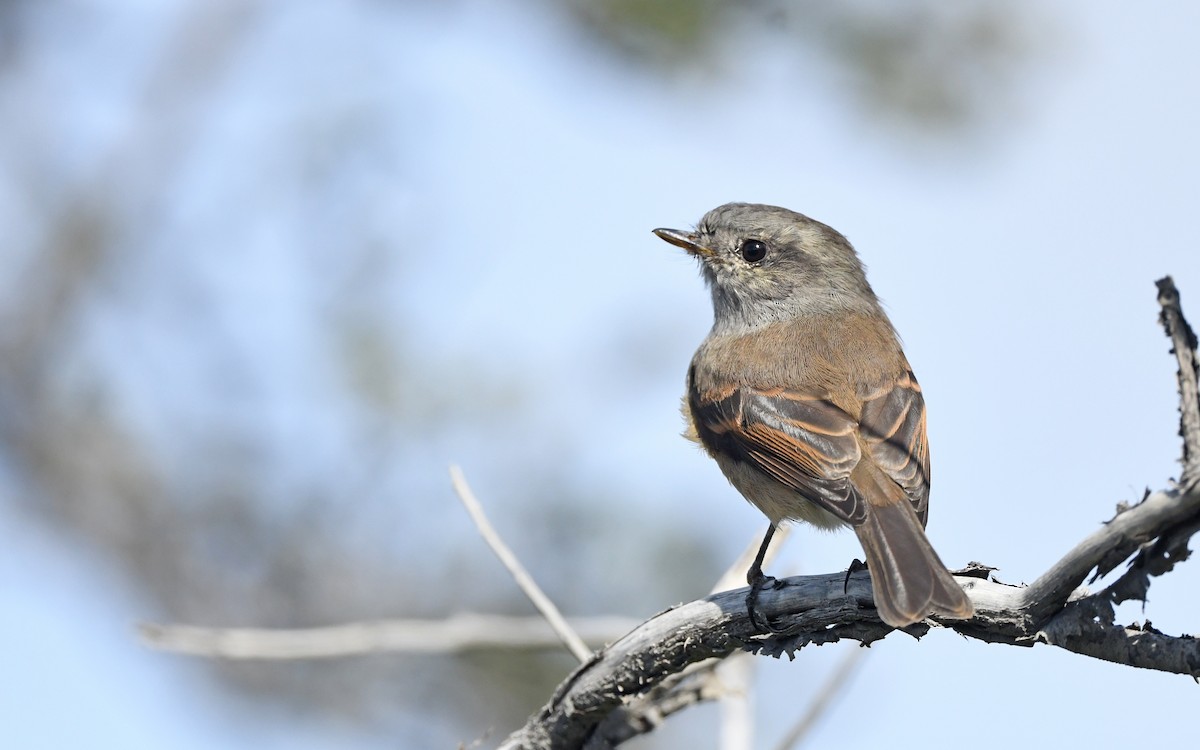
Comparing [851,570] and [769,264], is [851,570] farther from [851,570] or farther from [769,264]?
[769,264]

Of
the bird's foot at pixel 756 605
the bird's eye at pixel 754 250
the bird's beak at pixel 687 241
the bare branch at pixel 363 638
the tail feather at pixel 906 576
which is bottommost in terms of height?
the bare branch at pixel 363 638

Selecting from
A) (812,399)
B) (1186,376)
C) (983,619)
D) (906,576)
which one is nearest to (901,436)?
(812,399)

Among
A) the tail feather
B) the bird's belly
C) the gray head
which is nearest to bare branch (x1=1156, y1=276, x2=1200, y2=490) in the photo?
the tail feather

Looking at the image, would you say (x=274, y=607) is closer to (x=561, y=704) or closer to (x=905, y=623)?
(x=561, y=704)

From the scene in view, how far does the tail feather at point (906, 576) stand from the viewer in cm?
326

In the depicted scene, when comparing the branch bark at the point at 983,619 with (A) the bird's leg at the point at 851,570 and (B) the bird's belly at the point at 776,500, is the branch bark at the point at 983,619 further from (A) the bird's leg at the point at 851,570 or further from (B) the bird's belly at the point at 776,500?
(B) the bird's belly at the point at 776,500

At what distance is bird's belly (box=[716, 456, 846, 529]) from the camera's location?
4.84 m

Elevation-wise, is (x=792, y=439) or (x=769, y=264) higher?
(x=769, y=264)

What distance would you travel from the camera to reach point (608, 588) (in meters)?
6.98

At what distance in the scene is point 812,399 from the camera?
5.02 m

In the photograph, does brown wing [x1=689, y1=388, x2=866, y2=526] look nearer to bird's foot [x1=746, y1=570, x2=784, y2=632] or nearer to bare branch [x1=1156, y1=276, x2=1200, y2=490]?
bird's foot [x1=746, y1=570, x2=784, y2=632]

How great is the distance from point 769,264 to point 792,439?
1.61m

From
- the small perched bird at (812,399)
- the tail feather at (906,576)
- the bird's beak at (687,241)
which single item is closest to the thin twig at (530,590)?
the small perched bird at (812,399)

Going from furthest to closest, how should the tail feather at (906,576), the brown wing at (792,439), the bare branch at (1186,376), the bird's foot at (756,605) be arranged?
the brown wing at (792,439), the bird's foot at (756,605), the tail feather at (906,576), the bare branch at (1186,376)
